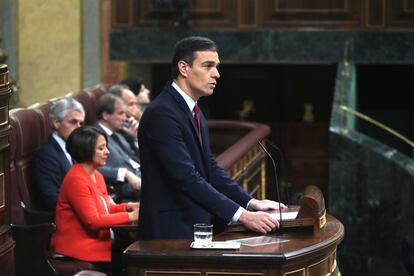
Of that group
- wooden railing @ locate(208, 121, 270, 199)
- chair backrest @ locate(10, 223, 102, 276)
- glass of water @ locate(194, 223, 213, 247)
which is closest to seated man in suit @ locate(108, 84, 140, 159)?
wooden railing @ locate(208, 121, 270, 199)

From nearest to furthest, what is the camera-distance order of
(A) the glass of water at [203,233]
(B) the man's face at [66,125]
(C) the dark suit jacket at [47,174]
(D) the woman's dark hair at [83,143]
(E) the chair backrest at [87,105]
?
1. (A) the glass of water at [203,233]
2. (D) the woman's dark hair at [83,143]
3. (C) the dark suit jacket at [47,174]
4. (B) the man's face at [66,125]
5. (E) the chair backrest at [87,105]

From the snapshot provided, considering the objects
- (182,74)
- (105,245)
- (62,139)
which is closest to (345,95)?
(62,139)

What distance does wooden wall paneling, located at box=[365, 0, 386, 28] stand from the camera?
11711 millimetres

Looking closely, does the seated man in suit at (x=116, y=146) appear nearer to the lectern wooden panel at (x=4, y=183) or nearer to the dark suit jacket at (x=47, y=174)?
the dark suit jacket at (x=47, y=174)

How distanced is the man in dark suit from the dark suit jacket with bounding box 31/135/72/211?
5.46 feet

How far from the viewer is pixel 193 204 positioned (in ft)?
14.4

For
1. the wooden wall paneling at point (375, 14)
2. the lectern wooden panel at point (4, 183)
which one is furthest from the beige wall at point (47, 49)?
the lectern wooden panel at point (4, 183)

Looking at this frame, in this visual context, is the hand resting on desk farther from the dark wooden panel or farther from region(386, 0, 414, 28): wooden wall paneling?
region(386, 0, 414, 28): wooden wall paneling

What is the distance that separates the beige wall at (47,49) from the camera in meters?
12.3

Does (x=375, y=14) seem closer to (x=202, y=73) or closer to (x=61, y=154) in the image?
(x=61, y=154)

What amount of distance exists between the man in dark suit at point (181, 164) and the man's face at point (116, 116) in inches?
113

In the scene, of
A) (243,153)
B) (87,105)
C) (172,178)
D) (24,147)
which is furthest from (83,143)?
(87,105)

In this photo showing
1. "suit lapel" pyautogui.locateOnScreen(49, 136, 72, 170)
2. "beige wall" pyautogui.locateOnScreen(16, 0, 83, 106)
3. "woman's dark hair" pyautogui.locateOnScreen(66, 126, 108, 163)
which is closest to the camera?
"woman's dark hair" pyautogui.locateOnScreen(66, 126, 108, 163)

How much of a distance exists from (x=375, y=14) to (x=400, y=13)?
0.26m
